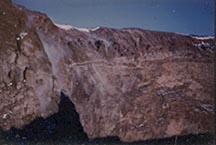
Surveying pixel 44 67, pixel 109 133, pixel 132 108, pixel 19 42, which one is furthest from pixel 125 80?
pixel 19 42

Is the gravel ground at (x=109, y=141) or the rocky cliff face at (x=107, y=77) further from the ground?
the rocky cliff face at (x=107, y=77)

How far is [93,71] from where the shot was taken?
308cm

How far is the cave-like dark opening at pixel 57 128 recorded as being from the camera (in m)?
2.93

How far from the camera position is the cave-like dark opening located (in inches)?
115

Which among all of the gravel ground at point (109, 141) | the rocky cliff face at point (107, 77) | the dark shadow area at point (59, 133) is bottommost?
the gravel ground at point (109, 141)

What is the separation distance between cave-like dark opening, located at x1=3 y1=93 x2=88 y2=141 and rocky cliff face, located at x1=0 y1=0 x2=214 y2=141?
47mm

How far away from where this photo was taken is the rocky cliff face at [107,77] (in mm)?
2947

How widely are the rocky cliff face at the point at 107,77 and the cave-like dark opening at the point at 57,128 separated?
0.15ft

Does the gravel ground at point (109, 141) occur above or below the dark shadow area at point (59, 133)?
below

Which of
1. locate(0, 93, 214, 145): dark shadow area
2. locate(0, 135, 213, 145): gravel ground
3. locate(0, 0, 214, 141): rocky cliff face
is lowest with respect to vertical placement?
locate(0, 135, 213, 145): gravel ground

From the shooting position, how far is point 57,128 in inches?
117

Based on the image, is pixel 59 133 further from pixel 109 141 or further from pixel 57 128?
pixel 109 141

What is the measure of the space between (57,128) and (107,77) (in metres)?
0.59

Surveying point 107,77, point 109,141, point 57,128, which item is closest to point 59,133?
point 57,128
